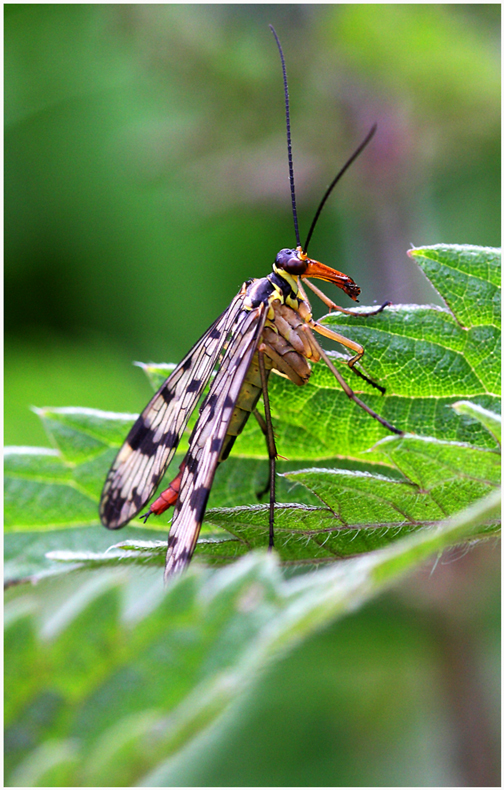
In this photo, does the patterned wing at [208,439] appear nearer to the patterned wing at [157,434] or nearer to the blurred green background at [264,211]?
the patterned wing at [157,434]

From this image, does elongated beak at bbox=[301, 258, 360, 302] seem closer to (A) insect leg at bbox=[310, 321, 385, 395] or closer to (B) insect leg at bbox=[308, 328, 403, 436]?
(A) insect leg at bbox=[310, 321, 385, 395]

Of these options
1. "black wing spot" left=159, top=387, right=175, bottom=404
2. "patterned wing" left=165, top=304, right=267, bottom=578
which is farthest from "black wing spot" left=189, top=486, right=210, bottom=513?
"black wing spot" left=159, top=387, right=175, bottom=404

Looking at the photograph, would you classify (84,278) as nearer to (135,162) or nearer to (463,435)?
(135,162)

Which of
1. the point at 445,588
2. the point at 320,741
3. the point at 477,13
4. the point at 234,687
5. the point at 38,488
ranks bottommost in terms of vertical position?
the point at 320,741

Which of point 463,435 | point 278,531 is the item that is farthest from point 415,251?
point 278,531

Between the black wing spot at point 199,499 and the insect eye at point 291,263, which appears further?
the insect eye at point 291,263

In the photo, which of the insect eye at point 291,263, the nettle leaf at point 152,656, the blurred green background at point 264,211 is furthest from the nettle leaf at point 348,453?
the blurred green background at point 264,211
